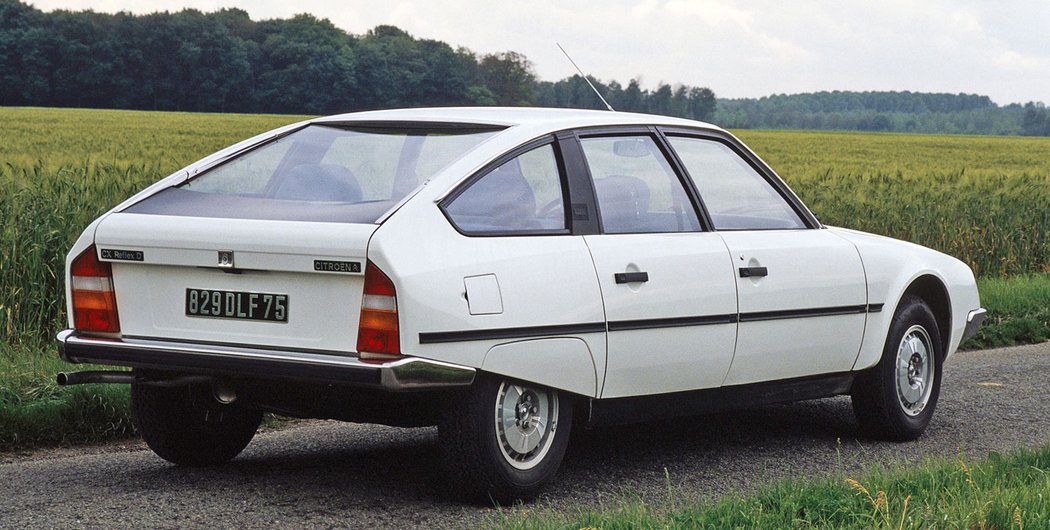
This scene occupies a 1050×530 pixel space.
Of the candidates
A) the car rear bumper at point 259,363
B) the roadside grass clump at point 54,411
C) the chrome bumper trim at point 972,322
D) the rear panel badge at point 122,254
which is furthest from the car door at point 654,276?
the roadside grass clump at point 54,411

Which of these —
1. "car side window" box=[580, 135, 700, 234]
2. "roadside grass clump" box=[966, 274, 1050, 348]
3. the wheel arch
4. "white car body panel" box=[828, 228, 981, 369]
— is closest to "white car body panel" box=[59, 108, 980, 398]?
"car side window" box=[580, 135, 700, 234]

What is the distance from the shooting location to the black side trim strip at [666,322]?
557 cm

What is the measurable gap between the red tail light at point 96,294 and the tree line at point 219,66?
7720 cm

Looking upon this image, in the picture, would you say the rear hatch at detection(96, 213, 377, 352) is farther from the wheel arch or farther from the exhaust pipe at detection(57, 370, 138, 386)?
the wheel arch

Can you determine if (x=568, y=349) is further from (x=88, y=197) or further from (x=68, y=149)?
(x=68, y=149)

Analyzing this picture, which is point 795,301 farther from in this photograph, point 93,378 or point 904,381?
point 93,378

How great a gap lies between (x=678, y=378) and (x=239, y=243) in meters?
1.95

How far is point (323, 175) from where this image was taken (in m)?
5.57

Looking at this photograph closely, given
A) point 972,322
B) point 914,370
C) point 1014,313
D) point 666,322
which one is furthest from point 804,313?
point 1014,313

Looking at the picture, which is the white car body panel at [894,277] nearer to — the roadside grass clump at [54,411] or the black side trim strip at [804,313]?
the black side trim strip at [804,313]

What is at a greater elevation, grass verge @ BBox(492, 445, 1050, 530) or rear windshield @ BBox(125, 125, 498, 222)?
rear windshield @ BBox(125, 125, 498, 222)

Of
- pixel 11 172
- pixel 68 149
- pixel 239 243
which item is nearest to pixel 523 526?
pixel 239 243

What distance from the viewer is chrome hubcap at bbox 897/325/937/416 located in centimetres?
709

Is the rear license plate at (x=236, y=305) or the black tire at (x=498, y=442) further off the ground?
the rear license plate at (x=236, y=305)
